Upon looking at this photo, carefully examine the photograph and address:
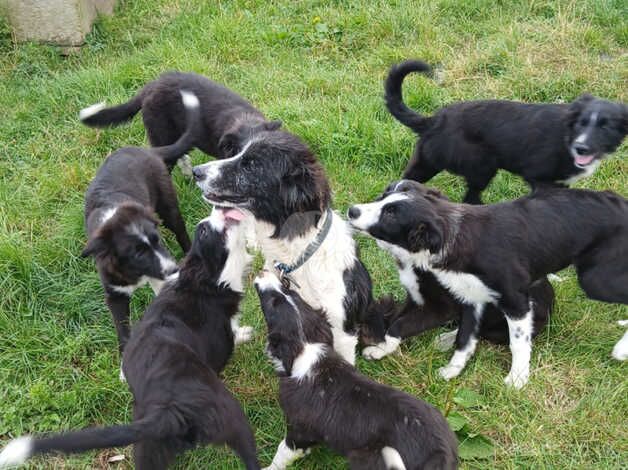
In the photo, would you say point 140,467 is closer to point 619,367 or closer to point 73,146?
point 619,367

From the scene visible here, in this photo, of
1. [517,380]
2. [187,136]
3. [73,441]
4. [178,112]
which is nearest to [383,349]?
[517,380]

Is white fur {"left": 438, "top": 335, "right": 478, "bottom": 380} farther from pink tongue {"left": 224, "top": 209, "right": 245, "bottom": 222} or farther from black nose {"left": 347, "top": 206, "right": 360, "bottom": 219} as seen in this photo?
pink tongue {"left": 224, "top": 209, "right": 245, "bottom": 222}

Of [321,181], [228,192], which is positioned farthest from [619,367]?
[228,192]

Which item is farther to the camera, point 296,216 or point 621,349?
point 621,349

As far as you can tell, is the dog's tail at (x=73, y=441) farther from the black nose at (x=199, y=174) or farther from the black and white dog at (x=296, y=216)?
the black nose at (x=199, y=174)

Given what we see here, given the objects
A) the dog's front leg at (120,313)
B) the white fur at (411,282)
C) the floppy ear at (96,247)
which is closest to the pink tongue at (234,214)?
the floppy ear at (96,247)

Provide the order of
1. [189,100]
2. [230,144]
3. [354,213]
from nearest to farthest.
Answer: [354,213] → [230,144] → [189,100]

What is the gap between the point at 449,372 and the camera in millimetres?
3482

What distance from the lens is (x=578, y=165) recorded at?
403cm

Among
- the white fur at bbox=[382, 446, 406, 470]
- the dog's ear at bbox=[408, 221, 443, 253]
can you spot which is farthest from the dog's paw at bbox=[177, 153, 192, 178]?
the white fur at bbox=[382, 446, 406, 470]

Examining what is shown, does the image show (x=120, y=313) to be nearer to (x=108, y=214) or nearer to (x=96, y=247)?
(x=96, y=247)

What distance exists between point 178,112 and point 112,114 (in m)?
0.52

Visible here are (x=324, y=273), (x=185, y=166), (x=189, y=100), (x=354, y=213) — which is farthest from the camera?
(x=185, y=166)

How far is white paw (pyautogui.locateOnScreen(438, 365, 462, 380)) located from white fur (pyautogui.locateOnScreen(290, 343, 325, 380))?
911 mm
